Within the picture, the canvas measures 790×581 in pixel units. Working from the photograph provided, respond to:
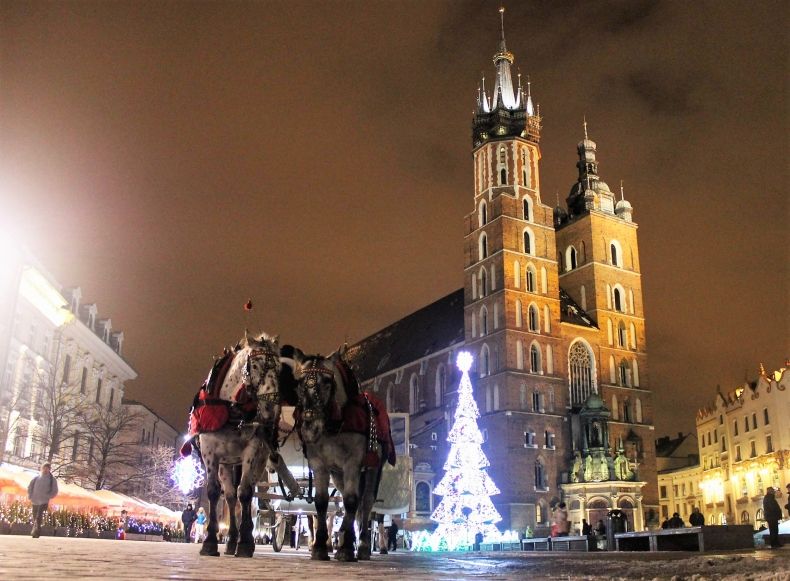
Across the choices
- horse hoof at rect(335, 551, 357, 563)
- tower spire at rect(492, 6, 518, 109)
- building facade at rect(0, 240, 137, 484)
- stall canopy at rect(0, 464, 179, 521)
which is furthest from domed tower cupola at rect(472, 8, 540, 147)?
horse hoof at rect(335, 551, 357, 563)

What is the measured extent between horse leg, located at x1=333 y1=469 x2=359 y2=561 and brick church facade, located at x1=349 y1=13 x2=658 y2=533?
124ft

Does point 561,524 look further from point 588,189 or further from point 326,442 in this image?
point 588,189

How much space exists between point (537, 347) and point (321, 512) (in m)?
44.0

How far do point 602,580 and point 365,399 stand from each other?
490 centimetres

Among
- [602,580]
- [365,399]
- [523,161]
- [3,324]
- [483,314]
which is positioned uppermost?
[523,161]

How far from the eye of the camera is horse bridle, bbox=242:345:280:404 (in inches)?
325

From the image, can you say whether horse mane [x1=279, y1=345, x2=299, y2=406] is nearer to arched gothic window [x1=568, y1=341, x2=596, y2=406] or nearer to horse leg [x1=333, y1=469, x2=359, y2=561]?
horse leg [x1=333, y1=469, x2=359, y2=561]

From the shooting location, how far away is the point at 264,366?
837 cm

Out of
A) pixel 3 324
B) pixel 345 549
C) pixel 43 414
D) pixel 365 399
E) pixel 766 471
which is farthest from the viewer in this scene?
pixel 766 471

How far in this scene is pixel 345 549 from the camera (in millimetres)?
7938

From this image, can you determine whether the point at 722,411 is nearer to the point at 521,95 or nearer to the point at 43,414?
the point at 521,95

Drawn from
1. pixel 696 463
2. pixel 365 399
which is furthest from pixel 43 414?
pixel 696 463

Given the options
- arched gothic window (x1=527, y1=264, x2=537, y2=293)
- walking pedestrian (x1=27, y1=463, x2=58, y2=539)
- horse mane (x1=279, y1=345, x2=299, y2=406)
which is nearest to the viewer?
horse mane (x1=279, y1=345, x2=299, y2=406)

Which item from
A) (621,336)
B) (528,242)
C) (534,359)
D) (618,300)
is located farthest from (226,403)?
(618,300)
